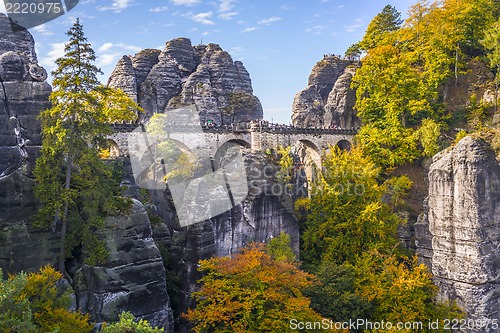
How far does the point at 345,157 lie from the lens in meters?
28.1

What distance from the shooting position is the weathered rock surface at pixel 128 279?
16688 mm

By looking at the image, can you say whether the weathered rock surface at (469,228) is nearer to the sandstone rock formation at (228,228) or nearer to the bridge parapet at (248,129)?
the sandstone rock formation at (228,228)

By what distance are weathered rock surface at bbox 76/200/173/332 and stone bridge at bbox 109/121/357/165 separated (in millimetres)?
18018

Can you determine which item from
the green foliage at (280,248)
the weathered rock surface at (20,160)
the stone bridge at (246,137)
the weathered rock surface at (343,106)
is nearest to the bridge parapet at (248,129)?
the stone bridge at (246,137)

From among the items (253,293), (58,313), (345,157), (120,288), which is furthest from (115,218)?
(345,157)

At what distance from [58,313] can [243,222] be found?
10.9 metres

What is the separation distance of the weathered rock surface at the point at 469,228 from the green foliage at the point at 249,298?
29.7ft

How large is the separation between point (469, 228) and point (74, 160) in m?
19.6

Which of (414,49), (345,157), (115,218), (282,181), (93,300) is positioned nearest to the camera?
(93,300)

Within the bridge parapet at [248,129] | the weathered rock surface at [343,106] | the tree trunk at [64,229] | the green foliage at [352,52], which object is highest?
the green foliage at [352,52]

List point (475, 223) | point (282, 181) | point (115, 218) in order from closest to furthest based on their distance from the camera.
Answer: point (115, 218) → point (475, 223) → point (282, 181)

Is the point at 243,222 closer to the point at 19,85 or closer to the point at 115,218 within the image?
the point at 115,218

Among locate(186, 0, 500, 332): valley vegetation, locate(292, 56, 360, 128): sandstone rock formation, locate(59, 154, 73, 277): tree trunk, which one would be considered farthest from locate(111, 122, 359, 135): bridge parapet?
locate(59, 154, 73, 277): tree trunk

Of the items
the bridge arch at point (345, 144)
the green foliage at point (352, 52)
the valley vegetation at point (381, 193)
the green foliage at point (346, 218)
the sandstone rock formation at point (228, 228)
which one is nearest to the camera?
the valley vegetation at point (381, 193)
